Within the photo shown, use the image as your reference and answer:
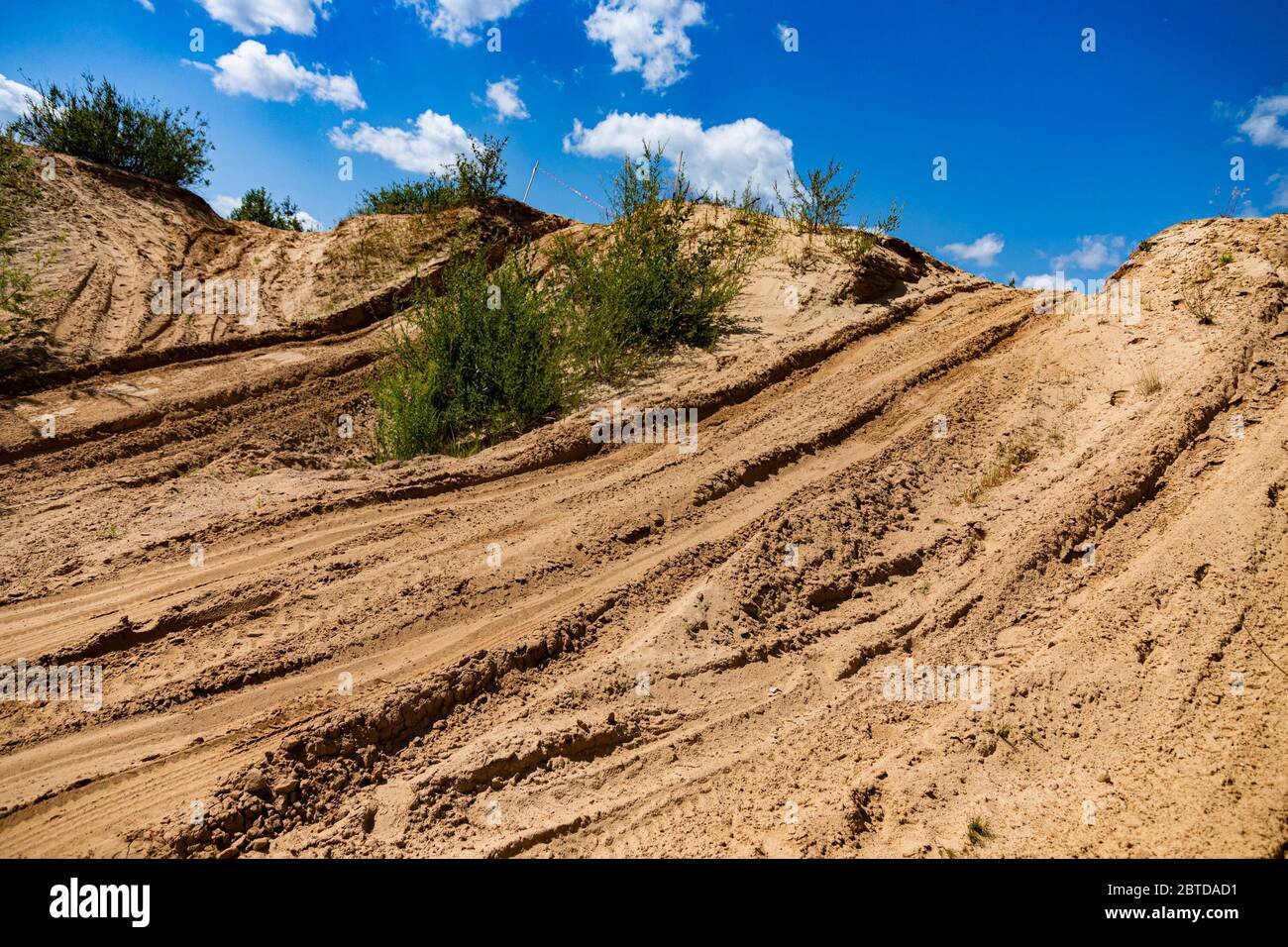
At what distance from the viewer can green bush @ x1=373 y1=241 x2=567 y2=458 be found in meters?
6.25

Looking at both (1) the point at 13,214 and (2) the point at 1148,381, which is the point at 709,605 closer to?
(2) the point at 1148,381

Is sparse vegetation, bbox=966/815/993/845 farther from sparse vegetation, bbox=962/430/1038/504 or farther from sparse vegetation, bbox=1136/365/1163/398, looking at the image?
sparse vegetation, bbox=1136/365/1163/398

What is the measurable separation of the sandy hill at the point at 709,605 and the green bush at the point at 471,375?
0.52 m

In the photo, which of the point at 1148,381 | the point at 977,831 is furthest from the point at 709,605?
the point at 1148,381

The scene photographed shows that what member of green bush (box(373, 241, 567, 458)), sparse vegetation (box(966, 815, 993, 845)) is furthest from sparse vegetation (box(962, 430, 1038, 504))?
green bush (box(373, 241, 567, 458))

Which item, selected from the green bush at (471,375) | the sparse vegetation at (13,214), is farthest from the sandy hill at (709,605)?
the sparse vegetation at (13,214)

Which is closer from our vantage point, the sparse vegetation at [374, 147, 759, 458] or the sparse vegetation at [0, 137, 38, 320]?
the sparse vegetation at [374, 147, 759, 458]

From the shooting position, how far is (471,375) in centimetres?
676

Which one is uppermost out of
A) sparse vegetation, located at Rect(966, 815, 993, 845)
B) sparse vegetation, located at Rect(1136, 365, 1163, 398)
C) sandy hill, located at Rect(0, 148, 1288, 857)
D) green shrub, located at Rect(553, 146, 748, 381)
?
green shrub, located at Rect(553, 146, 748, 381)

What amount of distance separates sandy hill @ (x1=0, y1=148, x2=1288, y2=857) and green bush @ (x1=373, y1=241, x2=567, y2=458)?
52 cm

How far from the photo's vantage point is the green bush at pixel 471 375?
6246 millimetres
